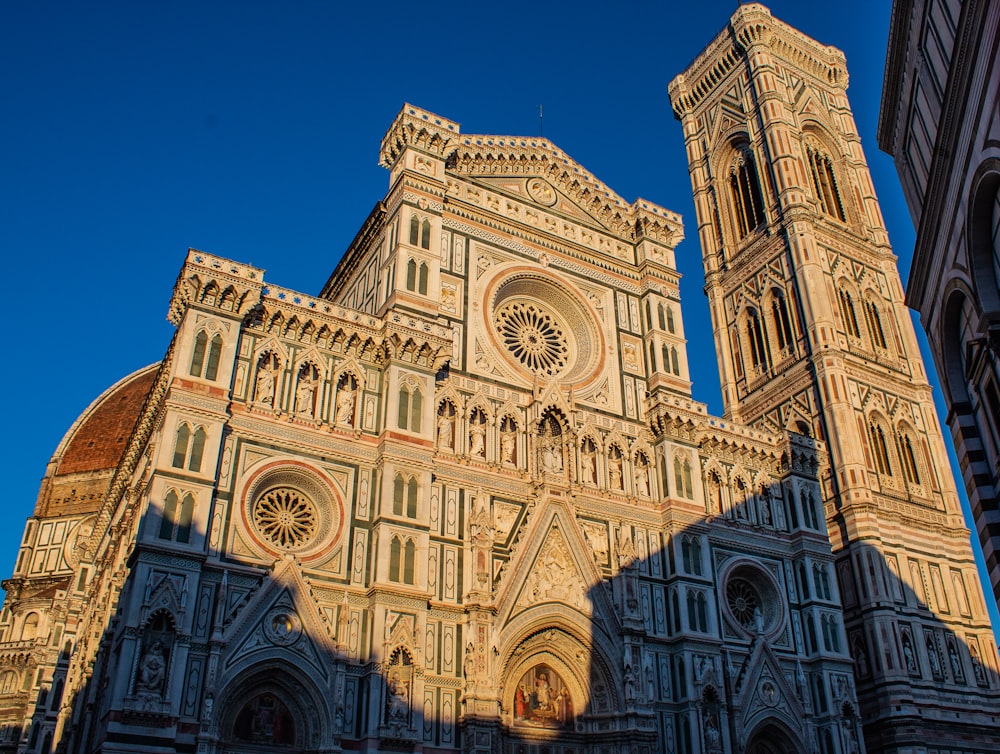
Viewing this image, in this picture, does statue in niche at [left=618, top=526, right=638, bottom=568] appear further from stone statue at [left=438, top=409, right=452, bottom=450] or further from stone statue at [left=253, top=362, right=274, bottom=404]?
stone statue at [left=253, top=362, right=274, bottom=404]

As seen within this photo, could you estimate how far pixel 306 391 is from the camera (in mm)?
22828

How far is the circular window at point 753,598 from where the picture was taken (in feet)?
88.3

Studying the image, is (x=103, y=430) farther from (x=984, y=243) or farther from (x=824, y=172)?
(x=984, y=243)

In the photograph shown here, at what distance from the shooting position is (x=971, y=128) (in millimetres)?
12914

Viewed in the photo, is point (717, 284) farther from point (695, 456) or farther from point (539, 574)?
point (539, 574)

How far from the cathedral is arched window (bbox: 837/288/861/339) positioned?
23cm

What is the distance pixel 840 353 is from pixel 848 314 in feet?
9.52

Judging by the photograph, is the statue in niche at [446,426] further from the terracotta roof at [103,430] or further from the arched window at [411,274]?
the terracotta roof at [103,430]

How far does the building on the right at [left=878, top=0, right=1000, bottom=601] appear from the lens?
1254 cm

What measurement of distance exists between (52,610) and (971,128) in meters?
37.8

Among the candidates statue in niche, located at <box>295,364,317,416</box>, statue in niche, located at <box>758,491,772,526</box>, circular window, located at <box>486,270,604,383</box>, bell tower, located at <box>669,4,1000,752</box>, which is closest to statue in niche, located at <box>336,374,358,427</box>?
statue in niche, located at <box>295,364,317,416</box>

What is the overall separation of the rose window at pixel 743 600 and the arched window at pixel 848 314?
13.6 m

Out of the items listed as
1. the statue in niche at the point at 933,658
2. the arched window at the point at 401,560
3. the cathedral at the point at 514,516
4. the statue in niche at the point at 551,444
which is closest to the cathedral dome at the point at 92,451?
the cathedral at the point at 514,516

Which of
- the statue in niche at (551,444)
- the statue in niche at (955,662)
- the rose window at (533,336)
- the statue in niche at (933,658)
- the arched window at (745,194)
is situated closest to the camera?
the statue in niche at (551,444)
